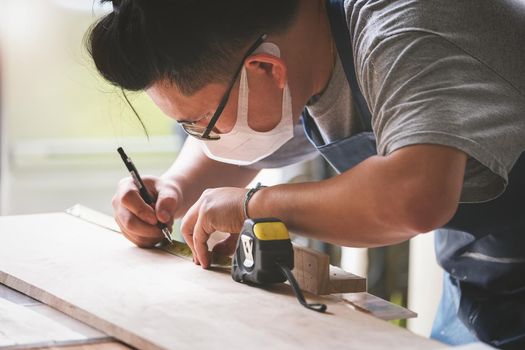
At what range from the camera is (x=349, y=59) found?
1.66 meters

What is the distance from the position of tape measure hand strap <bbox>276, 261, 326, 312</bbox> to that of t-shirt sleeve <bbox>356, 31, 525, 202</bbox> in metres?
0.25

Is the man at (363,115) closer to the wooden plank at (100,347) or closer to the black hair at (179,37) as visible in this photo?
the black hair at (179,37)

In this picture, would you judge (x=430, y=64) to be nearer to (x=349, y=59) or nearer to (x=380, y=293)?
(x=349, y=59)

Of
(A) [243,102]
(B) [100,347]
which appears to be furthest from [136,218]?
(B) [100,347]

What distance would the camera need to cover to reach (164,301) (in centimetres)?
135

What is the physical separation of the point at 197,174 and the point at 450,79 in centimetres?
89

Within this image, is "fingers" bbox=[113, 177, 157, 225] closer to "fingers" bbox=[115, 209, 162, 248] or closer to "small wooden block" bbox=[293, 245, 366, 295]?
"fingers" bbox=[115, 209, 162, 248]

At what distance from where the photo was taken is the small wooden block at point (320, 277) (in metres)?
1.44

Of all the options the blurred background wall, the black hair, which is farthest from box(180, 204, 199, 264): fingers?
the blurred background wall

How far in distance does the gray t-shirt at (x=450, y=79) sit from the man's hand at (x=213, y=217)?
0.31 m

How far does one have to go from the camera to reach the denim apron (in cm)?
164

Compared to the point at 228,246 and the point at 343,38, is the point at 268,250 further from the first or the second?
the point at 343,38

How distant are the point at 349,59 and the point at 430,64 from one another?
1.17ft

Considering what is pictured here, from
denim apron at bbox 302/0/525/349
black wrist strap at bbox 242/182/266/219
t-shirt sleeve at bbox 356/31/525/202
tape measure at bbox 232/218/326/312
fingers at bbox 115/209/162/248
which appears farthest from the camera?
fingers at bbox 115/209/162/248
